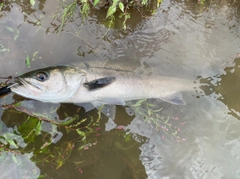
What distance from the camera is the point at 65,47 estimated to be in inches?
161

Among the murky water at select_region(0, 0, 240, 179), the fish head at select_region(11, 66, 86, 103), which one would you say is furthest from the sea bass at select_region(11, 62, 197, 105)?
the murky water at select_region(0, 0, 240, 179)

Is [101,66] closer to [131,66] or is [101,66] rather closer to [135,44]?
[131,66]

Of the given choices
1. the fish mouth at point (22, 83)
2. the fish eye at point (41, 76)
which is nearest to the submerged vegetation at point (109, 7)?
the fish eye at point (41, 76)

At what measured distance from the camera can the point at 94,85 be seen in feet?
11.8

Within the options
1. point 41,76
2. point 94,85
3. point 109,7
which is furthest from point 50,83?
point 109,7

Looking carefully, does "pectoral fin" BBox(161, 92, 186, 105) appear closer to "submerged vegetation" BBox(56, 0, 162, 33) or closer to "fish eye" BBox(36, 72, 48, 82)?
"submerged vegetation" BBox(56, 0, 162, 33)

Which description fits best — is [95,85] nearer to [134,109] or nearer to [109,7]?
[134,109]

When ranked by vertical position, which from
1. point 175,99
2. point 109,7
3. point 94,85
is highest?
point 109,7

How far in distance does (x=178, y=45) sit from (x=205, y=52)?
0.46 meters

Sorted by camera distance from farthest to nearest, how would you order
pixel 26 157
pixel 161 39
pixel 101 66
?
pixel 161 39
pixel 101 66
pixel 26 157

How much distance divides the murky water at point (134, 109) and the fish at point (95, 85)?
9.4 inches

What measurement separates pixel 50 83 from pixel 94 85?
22.6 inches

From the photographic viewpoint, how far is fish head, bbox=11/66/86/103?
3338 millimetres

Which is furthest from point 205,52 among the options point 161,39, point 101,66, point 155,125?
point 101,66
